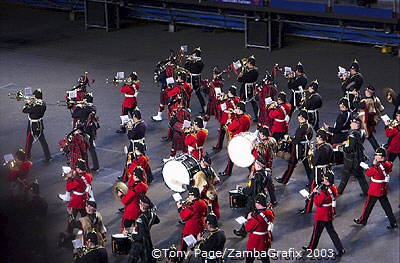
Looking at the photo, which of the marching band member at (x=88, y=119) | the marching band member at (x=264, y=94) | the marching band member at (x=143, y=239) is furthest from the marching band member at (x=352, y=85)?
the marching band member at (x=143, y=239)

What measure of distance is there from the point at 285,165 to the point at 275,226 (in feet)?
8.90

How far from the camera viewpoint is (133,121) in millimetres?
13883

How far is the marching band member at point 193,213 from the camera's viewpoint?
10922 mm

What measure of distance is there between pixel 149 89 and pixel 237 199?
760 centimetres

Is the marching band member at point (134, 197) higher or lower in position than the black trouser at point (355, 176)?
higher

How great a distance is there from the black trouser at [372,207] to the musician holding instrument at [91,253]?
459cm

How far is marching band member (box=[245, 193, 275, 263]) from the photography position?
10492 mm

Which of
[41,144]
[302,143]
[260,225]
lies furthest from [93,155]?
[260,225]

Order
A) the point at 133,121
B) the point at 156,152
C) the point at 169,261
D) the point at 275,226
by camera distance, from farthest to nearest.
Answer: the point at 156,152 → the point at 133,121 → the point at 275,226 → the point at 169,261

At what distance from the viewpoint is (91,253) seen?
9242 mm

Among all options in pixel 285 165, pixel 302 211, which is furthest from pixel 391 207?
pixel 285 165

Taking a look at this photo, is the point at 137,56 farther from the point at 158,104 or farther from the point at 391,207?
the point at 391,207

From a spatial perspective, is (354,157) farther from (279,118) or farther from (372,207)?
(279,118)

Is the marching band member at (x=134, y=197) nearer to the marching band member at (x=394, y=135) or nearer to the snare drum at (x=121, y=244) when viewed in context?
the snare drum at (x=121, y=244)
